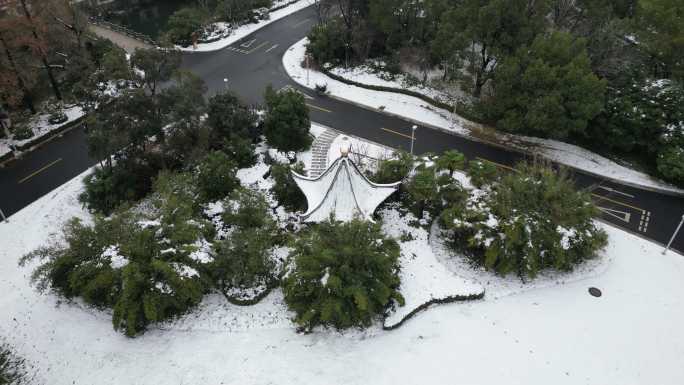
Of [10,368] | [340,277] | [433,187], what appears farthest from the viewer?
[433,187]

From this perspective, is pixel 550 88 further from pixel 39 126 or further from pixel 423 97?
pixel 39 126

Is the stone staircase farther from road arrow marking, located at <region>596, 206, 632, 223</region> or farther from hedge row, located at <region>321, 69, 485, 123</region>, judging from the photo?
road arrow marking, located at <region>596, 206, 632, 223</region>

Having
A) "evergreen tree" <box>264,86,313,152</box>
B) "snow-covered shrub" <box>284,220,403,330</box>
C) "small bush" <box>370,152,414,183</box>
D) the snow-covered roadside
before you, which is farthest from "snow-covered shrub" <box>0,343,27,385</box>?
the snow-covered roadside

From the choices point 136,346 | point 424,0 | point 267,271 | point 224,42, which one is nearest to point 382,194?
point 267,271

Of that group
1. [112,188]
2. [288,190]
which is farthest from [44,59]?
[288,190]

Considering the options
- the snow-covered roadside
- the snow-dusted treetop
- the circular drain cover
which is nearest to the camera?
the circular drain cover

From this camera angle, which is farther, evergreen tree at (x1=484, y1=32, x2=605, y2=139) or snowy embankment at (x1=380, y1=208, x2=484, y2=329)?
evergreen tree at (x1=484, y1=32, x2=605, y2=139)

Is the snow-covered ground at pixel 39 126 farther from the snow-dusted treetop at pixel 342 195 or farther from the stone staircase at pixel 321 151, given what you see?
the snow-dusted treetop at pixel 342 195
